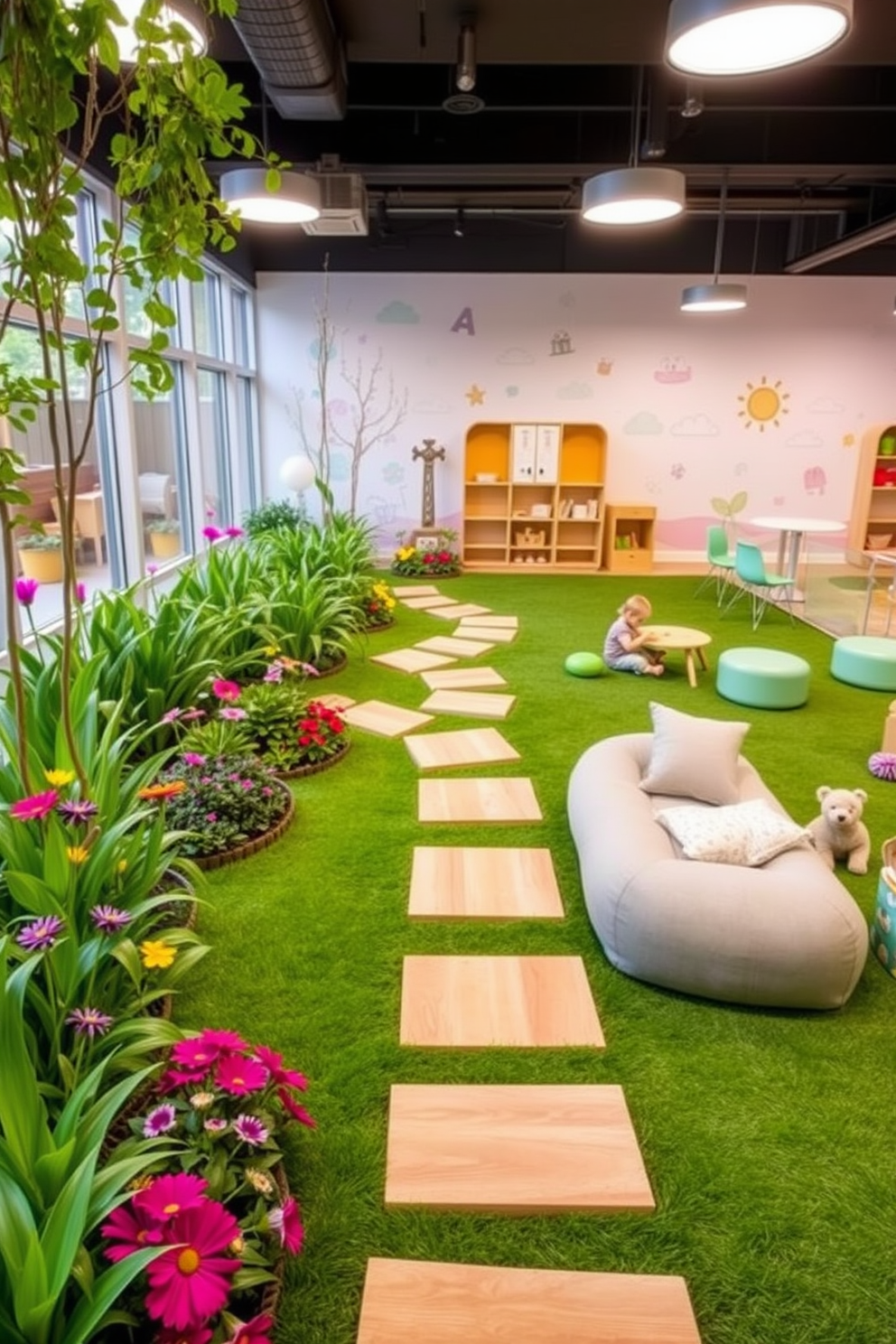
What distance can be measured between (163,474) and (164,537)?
484mm

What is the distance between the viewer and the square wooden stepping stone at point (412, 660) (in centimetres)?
519

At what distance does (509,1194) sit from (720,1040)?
74cm

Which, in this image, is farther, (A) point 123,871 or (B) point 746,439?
(B) point 746,439

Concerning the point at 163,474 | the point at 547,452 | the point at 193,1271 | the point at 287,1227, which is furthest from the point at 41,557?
the point at 547,452

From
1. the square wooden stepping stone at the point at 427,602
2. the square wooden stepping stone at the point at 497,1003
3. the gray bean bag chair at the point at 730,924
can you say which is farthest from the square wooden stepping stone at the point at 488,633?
the square wooden stepping stone at the point at 497,1003

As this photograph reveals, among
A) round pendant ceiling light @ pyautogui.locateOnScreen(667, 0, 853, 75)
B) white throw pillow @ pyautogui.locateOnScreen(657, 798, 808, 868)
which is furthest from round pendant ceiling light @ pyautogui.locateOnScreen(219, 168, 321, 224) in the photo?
white throw pillow @ pyautogui.locateOnScreen(657, 798, 808, 868)

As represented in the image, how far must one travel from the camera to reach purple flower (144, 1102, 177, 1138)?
4.84ft

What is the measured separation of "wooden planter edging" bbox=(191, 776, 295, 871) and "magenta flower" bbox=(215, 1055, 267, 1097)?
131cm

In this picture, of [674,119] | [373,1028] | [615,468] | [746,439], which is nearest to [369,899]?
[373,1028]

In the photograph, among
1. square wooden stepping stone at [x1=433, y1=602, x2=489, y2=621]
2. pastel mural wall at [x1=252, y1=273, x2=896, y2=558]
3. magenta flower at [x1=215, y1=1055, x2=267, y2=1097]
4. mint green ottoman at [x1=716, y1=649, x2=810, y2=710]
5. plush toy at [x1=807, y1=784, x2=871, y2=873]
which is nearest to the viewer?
magenta flower at [x1=215, y1=1055, x2=267, y2=1097]

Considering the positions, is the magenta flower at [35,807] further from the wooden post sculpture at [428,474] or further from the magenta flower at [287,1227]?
the wooden post sculpture at [428,474]

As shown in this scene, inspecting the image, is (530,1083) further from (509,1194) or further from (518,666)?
(518,666)

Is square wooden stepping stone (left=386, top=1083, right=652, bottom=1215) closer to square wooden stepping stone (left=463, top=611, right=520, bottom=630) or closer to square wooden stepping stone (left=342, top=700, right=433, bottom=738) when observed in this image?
square wooden stepping stone (left=342, top=700, right=433, bottom=738)

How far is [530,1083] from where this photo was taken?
6.53 feet
